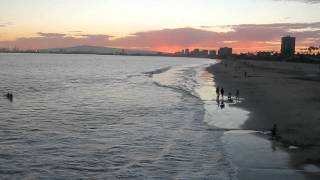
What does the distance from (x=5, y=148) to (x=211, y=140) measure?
9642 mm

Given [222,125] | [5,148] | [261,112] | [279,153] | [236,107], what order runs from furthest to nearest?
[236,107]
[261,112]
[222,125]
[5,148]
[279,153]

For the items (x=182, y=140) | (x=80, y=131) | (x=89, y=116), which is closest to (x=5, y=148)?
(x=80, y=131)

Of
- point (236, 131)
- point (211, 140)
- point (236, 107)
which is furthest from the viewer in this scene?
point (236, 107)

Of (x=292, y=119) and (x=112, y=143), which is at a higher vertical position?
(x=292, y=119)

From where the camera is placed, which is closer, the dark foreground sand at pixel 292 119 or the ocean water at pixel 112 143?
the ocean water at pixel 112 143

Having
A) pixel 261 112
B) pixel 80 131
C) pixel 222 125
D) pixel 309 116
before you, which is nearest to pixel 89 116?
pixel 80 131

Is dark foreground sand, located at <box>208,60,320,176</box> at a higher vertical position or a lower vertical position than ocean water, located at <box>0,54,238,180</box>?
higher

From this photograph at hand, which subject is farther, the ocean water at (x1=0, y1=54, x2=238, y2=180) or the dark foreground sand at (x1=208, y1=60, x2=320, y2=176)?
the dark foreground sand at (x1=208, y1=60, x2=320, y2=176)

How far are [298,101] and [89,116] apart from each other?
16731 millimetres

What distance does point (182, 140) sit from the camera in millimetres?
22312

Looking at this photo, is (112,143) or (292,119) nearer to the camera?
(112,143)

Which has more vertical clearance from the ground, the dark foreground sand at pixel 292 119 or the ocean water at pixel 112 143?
the dark foreground sand at pixel 292 119

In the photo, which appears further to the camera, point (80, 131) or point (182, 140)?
point (80, 131)

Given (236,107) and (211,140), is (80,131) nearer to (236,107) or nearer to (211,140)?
(211,140)
